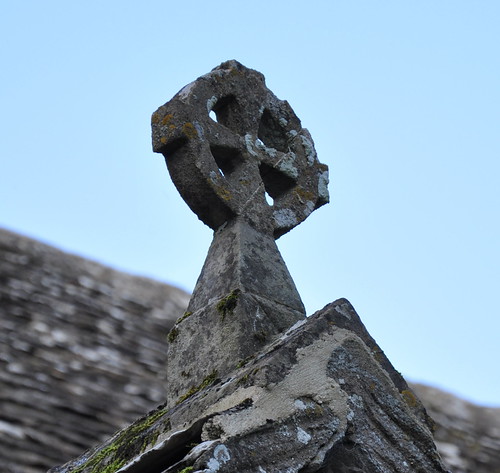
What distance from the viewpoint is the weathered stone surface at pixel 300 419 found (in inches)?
105

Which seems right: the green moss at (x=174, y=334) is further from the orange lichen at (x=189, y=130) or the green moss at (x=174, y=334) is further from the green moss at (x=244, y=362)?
the orange lichen at (x=189, y=130)

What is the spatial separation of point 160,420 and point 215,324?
1.44ft

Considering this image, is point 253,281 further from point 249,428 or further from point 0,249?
point 0,249

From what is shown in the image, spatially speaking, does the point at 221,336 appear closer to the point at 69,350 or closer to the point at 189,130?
the point at 189,130

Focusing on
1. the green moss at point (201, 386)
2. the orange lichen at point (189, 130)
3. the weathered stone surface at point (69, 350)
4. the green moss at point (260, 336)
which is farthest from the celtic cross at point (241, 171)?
the weathered stone surface at point (69, 350)

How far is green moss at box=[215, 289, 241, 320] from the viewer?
3.43 m

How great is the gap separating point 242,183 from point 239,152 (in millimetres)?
128

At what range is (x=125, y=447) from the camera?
10.1 feet

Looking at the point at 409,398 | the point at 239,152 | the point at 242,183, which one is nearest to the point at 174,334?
the point at 242,183

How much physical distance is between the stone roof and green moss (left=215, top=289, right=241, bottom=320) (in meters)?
2.31

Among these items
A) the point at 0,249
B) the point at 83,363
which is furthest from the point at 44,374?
the point at 0,249

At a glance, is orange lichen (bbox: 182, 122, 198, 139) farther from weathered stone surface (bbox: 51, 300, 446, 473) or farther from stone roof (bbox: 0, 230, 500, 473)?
stone roof (bbox: 0, 230, 500, 473)

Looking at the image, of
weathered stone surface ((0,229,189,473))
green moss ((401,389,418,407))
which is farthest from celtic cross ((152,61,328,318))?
weathered stone surface ((0,229,189,473))

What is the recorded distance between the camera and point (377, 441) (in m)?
2.94
